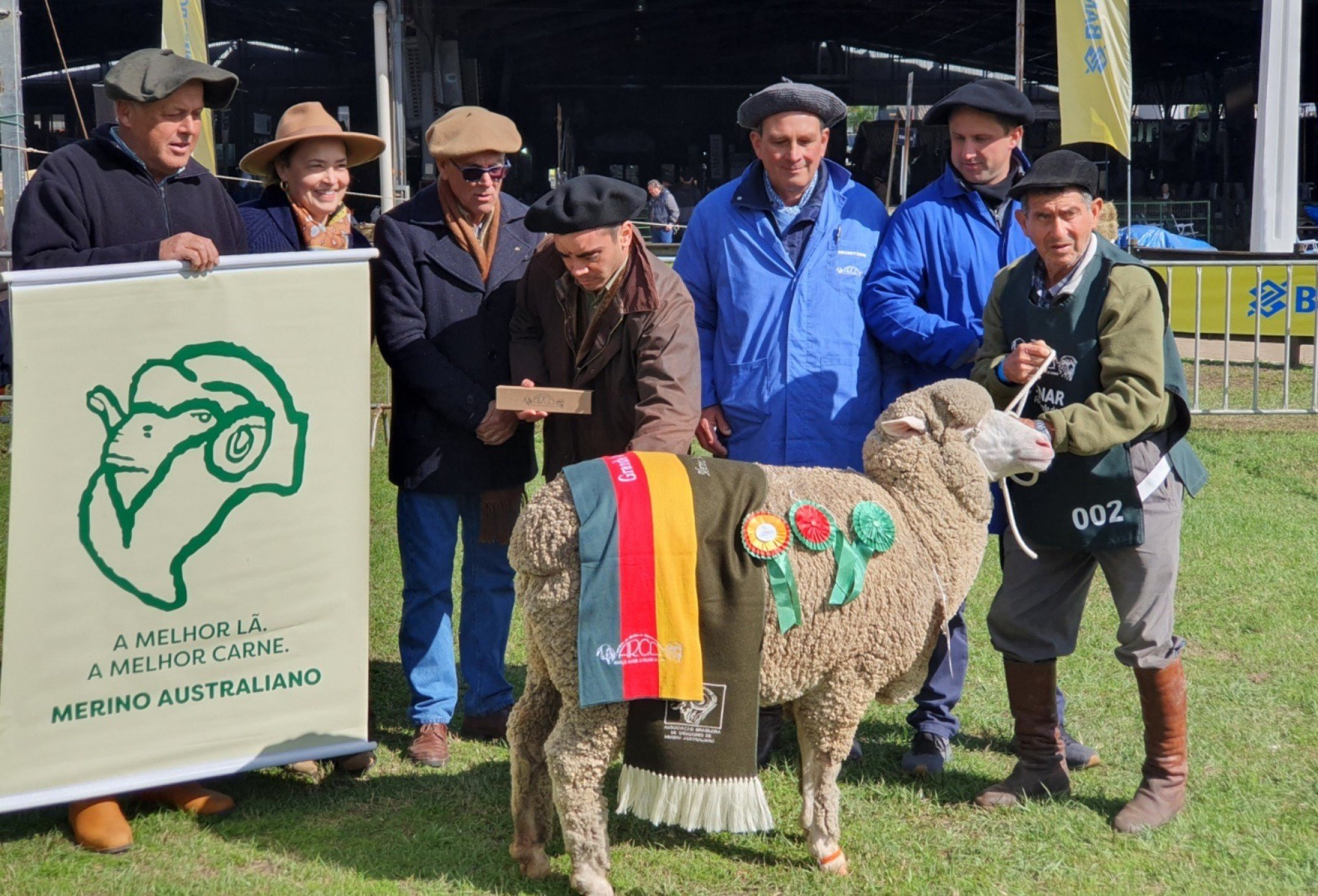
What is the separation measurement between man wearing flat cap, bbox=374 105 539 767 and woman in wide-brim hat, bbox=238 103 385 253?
24 centimetres

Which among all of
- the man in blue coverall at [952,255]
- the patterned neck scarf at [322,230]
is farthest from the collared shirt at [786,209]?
the patterned neck scarf at [322,230]

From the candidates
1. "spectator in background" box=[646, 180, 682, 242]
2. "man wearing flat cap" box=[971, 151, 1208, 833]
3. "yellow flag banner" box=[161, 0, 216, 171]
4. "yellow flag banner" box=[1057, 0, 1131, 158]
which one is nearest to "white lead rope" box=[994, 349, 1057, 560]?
"man wearing flat cap" box=[971, 151, 1208, 833]

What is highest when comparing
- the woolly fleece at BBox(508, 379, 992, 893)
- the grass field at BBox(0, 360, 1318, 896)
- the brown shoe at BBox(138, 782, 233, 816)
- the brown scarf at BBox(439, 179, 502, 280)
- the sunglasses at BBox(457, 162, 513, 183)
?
the sunglasses at BBox(457, 162, 513, 183)

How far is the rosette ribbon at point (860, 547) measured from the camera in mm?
3176

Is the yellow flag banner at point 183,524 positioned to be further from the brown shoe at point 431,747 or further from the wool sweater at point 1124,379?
the wool sweater at point 1124,379

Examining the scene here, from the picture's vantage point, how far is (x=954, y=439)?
3373 mm

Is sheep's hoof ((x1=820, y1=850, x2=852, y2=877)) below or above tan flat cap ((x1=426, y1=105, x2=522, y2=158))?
below

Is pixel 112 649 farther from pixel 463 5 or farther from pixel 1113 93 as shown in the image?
pixel 463 5

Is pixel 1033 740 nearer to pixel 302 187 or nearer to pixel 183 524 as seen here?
pixel 183 524

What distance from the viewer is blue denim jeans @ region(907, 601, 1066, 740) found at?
4.16 metres

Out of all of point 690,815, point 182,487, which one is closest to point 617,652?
point 690,815

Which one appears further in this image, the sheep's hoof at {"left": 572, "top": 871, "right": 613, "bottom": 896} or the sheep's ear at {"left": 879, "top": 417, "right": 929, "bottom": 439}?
the sheep's ear at {"left": 879, "top": 417, "right": 929, "bottom": 439}

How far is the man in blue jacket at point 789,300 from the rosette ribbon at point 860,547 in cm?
67

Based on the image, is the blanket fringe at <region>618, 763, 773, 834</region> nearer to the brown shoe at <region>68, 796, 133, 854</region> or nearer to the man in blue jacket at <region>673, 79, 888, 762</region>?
the man in blue jacket at <region>673, 79, 888, 762</region>
